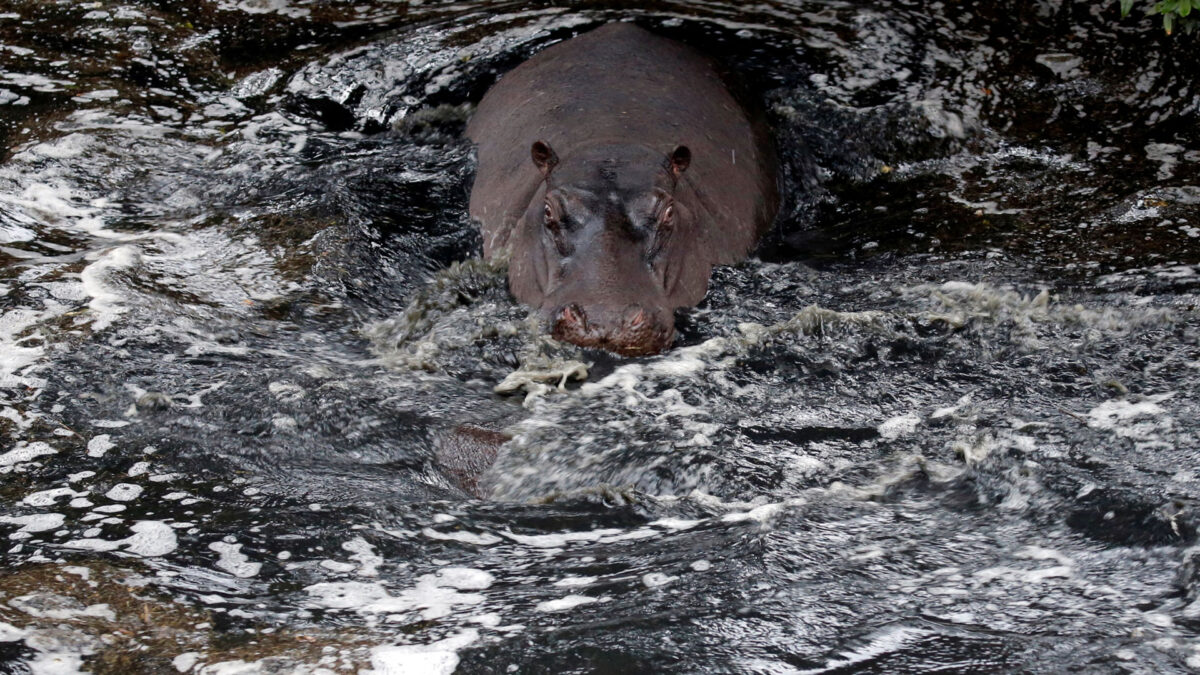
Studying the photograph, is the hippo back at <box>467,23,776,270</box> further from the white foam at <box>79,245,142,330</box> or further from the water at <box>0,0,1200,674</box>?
the white foam at <box>79,245,142,330</box>

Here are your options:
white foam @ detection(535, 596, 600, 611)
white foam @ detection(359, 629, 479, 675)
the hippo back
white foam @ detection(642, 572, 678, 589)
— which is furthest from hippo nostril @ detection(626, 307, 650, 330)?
white foam @ detection(359, 629, 479, 675)

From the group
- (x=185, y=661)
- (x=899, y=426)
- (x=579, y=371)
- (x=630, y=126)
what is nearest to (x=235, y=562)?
(x=185, y=661)

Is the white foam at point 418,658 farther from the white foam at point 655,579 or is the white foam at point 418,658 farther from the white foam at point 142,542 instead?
the white foam at point 142,542

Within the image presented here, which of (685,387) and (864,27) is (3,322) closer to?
(685,387)

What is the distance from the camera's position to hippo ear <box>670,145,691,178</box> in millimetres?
6180

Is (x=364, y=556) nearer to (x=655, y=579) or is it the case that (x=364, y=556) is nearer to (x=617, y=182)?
(x=655, y=579)

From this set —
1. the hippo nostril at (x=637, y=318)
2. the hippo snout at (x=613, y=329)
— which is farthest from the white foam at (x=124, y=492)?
the hippo nostril at (x=637, y=318)

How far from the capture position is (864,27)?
833 cm

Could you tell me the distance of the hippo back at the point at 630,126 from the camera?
6691 millimetres

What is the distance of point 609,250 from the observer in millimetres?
5836

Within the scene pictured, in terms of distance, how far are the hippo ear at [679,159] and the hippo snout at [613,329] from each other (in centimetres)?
103

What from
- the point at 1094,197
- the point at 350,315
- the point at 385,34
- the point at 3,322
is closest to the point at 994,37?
the point at 1094,197

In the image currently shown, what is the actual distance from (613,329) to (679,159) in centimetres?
122

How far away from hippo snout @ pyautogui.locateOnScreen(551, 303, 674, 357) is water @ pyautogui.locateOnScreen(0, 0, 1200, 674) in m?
0.14
